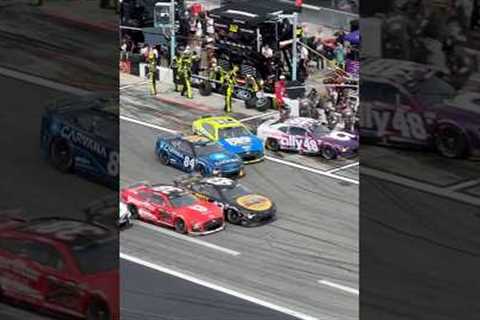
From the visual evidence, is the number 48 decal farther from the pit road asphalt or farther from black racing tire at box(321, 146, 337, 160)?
black racing tire at box(321, 146, 337, 160)

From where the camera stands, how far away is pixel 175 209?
70.4 feet

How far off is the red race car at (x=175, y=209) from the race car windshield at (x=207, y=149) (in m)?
2.57

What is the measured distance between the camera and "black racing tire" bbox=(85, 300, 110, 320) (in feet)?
13.7

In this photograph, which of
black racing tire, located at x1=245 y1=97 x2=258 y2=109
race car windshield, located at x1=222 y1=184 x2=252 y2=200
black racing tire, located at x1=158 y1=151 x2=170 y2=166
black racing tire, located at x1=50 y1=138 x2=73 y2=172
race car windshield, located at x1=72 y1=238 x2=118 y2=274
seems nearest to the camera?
race car windshield, located at x1=72 y1=238 x2=118 y2=274

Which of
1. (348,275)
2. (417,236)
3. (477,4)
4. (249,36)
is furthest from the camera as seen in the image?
(249,36)

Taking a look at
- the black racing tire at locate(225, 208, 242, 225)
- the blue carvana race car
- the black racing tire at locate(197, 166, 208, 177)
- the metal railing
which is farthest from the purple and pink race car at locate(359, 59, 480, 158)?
the metal railing

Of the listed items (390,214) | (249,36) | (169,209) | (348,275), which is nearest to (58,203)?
(390,214)

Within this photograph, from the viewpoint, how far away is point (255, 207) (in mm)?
21500

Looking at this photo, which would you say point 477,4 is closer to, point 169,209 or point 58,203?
point 58,203

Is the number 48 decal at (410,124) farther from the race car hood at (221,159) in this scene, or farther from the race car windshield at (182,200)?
the race car hood at (221,159)

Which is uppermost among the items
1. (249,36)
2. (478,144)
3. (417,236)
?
(478,144)

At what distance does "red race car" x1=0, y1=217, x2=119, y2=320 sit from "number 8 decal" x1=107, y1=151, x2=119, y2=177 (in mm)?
223

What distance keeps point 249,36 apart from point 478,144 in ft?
88.2

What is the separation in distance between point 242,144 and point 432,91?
21.6 metres
